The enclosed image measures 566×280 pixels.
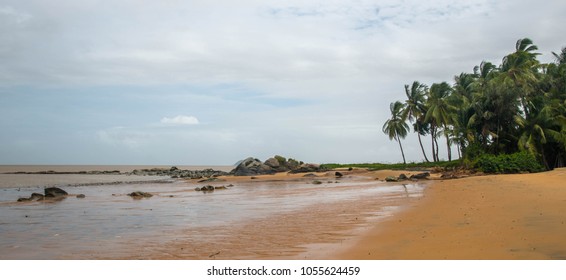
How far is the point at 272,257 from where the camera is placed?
7.08 metres

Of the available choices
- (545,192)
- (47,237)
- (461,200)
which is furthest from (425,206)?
(47,237)

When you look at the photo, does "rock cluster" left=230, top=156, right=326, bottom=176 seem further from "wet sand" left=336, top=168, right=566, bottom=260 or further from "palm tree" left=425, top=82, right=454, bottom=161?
"wet sand" left=336, top=168, right=566, bottom=260

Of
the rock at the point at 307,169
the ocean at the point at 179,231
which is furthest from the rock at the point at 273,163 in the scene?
the ocean at the point at 179,231

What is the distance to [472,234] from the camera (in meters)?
7.72

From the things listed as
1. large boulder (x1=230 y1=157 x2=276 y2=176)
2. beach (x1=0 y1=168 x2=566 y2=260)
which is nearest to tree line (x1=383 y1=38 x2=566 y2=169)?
beach (x1=0 y1=168 x2=566 y2=260)

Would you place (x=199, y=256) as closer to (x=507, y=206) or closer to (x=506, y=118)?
(x=507, y=206)

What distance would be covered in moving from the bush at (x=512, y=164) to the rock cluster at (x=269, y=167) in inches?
1124

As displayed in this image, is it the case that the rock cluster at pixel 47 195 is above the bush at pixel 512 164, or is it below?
above

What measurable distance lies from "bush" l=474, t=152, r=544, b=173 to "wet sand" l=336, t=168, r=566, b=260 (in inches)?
713

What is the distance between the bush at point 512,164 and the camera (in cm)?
2814

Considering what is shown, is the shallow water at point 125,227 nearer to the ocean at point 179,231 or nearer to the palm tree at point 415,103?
the ocean at point 179,231

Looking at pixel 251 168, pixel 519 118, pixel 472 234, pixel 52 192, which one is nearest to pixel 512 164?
pixel 519 118

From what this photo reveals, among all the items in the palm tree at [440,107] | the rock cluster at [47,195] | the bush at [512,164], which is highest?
the palm tree at [440,107]

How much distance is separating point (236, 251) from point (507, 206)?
779 cm
